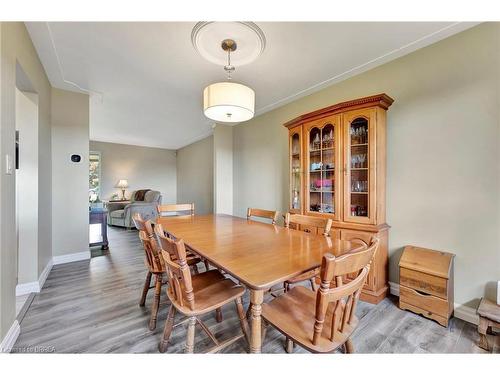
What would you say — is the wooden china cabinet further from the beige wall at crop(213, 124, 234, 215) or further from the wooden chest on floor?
the beige wall at crop(213, 124, 234, 215)

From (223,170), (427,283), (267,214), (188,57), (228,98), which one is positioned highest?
(188,57)

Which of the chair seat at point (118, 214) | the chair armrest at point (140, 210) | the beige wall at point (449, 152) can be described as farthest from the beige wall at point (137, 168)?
the beige wall at point (449, 152)

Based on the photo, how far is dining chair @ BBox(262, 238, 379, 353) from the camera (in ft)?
2.68

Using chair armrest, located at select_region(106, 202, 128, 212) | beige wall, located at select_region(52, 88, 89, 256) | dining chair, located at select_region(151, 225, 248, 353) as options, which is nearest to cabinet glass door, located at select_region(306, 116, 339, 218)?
dining chair, located at select_region(151, 225, 248, 353)

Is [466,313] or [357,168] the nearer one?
[466,313]

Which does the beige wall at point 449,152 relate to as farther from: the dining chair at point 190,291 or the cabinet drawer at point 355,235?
the dining chair at point 190,291

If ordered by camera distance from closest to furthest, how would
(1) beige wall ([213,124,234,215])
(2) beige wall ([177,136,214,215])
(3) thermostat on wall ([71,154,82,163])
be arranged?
(3) thermostat on wall ([71,154,82,163]), (1) beige wall ([213,124,234,215]), (2) beige wall ([177,136,214,215])

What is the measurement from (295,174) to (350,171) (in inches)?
30.3

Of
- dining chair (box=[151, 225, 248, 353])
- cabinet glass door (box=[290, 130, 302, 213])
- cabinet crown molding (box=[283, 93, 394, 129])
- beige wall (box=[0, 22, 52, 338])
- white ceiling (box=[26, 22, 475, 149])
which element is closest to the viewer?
dining chair (box=[151, 225, 248, 353])

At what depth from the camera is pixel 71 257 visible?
2.98m

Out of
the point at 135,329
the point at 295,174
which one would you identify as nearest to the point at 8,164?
the point at 135,329

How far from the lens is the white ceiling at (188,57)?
1.73 m

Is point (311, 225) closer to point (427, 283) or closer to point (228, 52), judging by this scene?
point (427, 283)

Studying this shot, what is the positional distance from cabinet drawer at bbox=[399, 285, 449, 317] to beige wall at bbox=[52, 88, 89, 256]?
3931 millimetres
